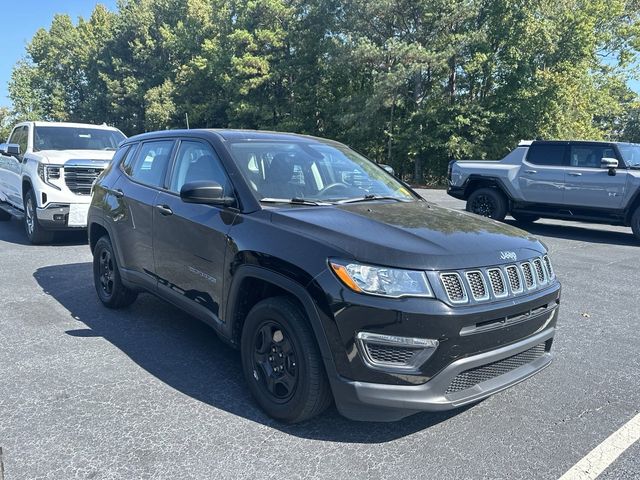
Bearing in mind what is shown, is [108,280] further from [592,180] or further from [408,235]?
[592,180]

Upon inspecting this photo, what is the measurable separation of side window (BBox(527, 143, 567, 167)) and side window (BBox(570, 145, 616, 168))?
23 centimetres

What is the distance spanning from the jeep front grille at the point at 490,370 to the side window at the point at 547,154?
8.52 m

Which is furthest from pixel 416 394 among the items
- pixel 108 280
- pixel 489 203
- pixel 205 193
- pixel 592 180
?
pixel 489 203

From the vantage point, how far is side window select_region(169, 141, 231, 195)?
3678 mm

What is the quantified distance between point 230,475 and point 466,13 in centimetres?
2836

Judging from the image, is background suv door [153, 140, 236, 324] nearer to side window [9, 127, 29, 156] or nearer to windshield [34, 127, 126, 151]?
windshield [34, 127, 126, 151]

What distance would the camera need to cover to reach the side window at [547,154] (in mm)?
Answer: 10555

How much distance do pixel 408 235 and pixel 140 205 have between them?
2.59m

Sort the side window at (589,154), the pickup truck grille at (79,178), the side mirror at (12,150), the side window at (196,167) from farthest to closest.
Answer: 1. the side window at (589,154)
2. the side mirror at (12,150)
3. the pickup truck grille at (79,178)
4. the side window at (196,167)

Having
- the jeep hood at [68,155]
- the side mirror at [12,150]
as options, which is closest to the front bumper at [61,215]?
the jeep hood at [68,155]

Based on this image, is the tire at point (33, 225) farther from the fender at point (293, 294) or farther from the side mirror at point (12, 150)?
the fender at point (293, 294)

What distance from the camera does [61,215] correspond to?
784 cm

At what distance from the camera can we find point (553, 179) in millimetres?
10430

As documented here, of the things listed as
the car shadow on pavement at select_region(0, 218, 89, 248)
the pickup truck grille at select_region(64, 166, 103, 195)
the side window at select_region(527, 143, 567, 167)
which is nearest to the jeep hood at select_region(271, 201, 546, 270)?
the pickup truck grille at select_region(64, 166, 103, 195)
